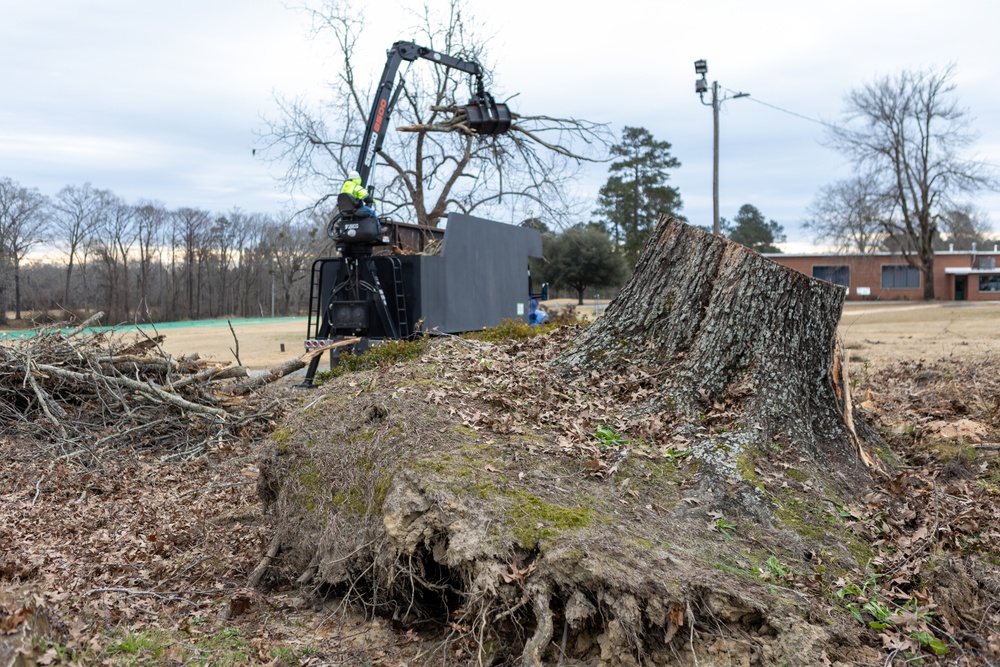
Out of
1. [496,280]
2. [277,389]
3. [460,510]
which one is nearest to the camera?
[460,510]

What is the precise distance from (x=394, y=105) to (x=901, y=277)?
164 ft

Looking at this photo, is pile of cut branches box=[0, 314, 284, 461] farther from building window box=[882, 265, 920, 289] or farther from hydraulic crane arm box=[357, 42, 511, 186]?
building window box=[882, 265, 920, 289]

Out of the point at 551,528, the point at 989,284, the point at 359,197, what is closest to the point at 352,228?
the point at 359,197

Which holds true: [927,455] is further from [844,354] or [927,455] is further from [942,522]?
[942,522]

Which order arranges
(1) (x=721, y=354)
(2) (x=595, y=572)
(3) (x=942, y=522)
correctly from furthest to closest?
(1) (x=721, y=354) < (3) (x=942, y=522) < (2) (x=595, y=572)

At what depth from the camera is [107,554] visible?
231 inches

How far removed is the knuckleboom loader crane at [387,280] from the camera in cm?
1341

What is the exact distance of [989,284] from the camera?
179 ft

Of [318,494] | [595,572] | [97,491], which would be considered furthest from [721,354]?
[97,491]

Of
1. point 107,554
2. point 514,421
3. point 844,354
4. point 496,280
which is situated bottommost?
point 107,554

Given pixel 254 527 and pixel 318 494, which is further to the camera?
pixel 254 527

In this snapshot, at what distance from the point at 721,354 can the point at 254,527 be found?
3.85 m

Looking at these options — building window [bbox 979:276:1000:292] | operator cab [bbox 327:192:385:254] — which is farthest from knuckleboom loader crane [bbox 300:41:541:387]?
building window [bbox 979:276:1000:292]

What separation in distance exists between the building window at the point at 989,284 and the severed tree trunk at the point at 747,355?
189 feet
